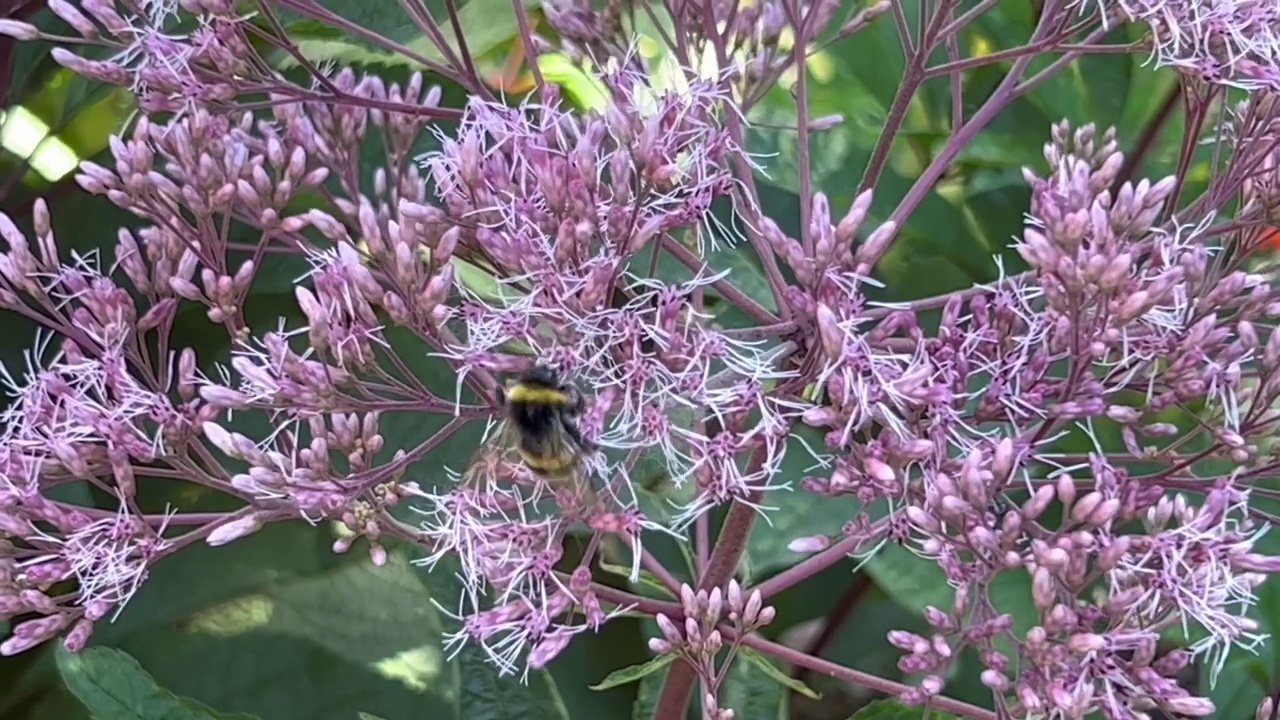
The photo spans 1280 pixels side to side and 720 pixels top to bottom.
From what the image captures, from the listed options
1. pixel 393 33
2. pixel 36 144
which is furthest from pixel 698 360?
pixel 36 144

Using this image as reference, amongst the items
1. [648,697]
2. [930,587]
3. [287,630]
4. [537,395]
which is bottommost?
[287,630]

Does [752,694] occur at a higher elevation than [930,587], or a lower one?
lower

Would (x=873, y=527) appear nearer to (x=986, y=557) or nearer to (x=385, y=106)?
(x=986, y=557)

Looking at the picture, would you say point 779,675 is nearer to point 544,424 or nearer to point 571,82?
point 544,424

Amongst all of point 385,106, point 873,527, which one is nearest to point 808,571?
point 873,527

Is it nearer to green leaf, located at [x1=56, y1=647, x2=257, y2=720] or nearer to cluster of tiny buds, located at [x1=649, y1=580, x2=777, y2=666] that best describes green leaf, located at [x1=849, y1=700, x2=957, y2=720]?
cluster of tiny buds, located at [x1=649, y1=580, x2=777, y2=666]

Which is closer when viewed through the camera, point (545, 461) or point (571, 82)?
point (545, 461)

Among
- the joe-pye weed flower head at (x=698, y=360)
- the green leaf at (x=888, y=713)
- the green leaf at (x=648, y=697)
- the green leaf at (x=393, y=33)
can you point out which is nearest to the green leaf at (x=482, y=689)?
the green leaf at (x=648, y=697)
